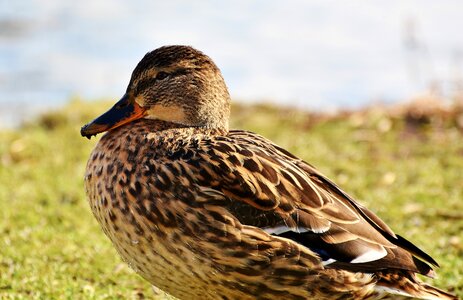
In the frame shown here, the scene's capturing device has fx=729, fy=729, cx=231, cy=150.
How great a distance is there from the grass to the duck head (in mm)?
1276

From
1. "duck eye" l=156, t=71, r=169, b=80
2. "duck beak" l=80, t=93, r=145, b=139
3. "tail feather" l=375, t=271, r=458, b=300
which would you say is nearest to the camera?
"tail feather" l=375, t=271, r=458, b=300

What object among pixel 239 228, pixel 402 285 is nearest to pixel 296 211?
pixel 239 228

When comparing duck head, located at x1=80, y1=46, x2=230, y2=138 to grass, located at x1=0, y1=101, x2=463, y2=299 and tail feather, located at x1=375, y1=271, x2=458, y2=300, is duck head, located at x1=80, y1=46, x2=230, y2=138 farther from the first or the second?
tail feather, located at x1=375, y1=271, x2=458, y2=300

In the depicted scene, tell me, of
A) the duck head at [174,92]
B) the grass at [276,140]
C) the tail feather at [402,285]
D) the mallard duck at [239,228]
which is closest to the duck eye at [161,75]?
the duck head at [174,92]

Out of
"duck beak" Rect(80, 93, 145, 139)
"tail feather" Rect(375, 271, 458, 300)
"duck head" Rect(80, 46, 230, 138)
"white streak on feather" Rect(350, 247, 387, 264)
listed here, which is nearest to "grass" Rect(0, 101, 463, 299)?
"duck beak" Rect(80, 93, 145, 139)

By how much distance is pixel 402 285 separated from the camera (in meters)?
3.86

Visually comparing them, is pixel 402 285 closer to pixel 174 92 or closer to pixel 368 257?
pixel 368 257

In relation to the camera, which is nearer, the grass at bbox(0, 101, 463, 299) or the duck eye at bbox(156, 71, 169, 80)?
the duck eye at bbox(156, 71, 169, 80)

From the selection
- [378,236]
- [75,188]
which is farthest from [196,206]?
[75,188]

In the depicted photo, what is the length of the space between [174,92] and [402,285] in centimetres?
183

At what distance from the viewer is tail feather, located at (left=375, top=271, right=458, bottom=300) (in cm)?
384

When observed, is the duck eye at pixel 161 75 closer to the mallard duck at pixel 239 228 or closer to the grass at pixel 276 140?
the mallard duck at pixel 239 228

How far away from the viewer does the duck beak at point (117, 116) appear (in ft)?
14.7

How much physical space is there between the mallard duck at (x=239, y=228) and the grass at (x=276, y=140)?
123cm
